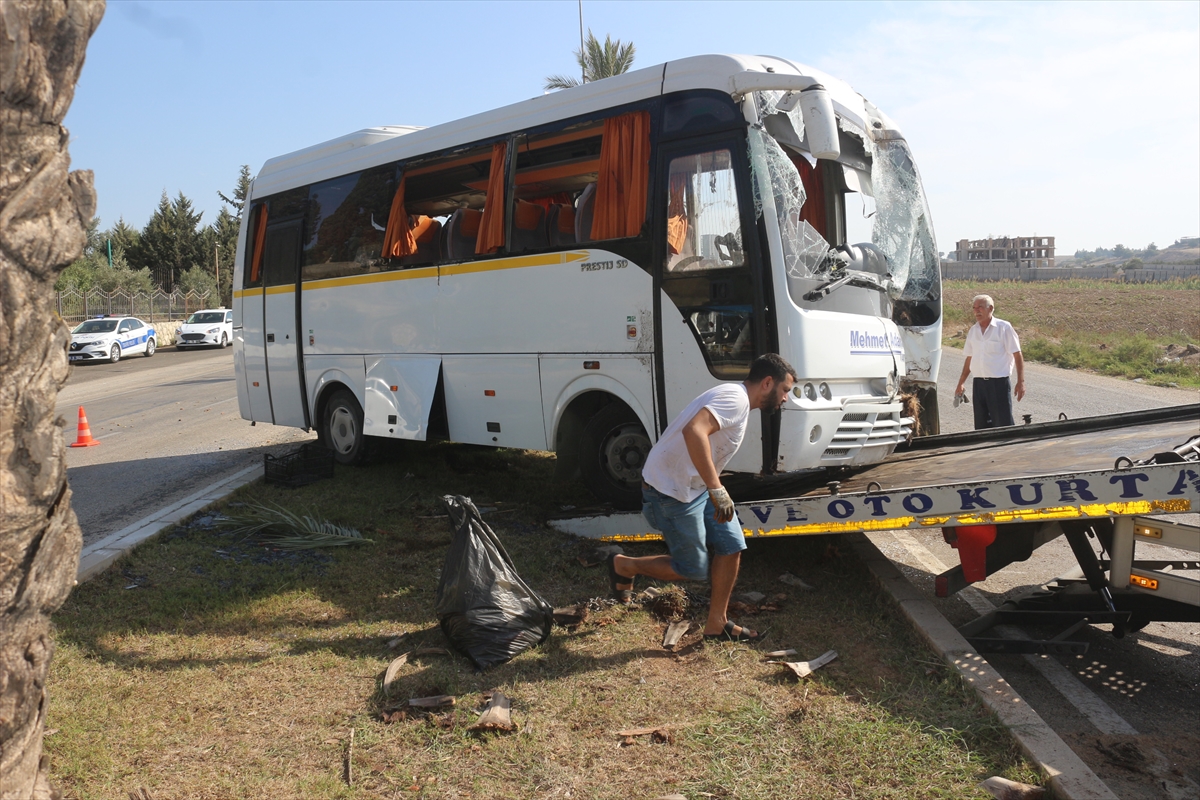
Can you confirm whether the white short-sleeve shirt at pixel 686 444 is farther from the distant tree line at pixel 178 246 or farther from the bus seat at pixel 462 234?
the distant tree line at pixel 178 246

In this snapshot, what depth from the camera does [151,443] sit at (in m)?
13.6

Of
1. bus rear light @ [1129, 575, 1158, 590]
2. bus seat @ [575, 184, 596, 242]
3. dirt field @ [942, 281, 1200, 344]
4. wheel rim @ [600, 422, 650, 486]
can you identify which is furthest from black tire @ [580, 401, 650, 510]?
dirt field @ [942, 281, 1200, 344]

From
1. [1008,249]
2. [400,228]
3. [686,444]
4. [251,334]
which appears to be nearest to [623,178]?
[686,444]

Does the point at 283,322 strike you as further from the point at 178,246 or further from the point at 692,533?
the point at 178,246

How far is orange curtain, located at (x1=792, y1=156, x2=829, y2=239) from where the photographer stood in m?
6.73

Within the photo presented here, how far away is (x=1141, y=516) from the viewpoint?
4629 millimetres

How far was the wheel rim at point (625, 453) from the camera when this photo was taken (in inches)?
282

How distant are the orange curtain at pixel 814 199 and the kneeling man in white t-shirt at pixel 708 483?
7.03ft

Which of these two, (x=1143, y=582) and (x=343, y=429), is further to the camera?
(x=343, y=429)

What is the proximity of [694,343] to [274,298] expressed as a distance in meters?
6.36

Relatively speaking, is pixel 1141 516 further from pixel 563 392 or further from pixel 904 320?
pixel 563 392

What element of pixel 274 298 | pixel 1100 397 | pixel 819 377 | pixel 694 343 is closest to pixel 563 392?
pixel 694 343

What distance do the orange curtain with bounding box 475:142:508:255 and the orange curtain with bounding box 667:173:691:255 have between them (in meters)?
1.85

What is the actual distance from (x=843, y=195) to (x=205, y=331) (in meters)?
37.1
